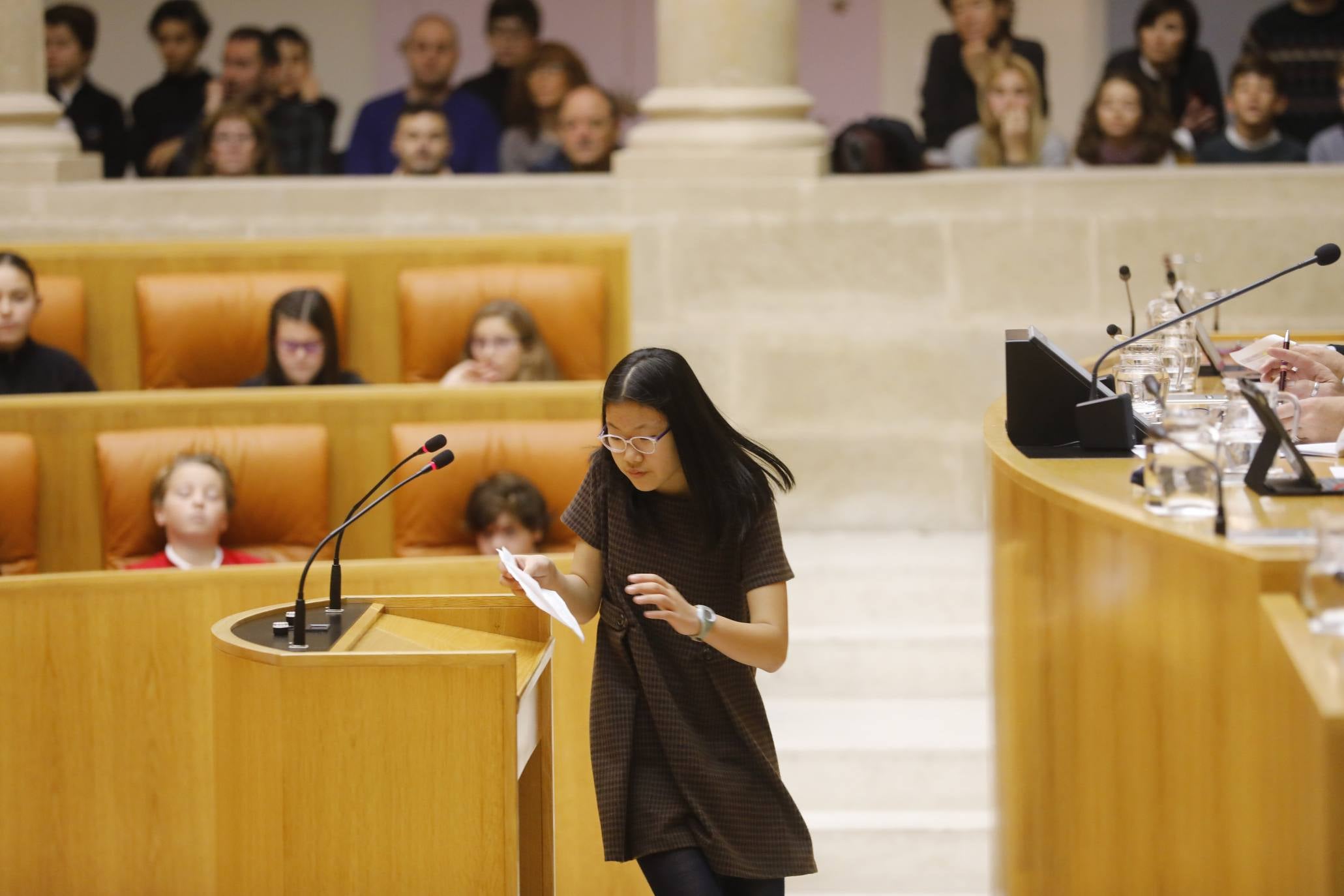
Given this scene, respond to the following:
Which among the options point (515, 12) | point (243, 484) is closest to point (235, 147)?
point (515, 12)

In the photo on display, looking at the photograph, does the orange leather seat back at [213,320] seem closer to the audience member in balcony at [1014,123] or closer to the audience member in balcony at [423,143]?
the audience member in balcony at [423,143]

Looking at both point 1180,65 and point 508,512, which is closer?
point 508,512

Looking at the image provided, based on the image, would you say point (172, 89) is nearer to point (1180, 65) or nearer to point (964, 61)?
point (964, 61)

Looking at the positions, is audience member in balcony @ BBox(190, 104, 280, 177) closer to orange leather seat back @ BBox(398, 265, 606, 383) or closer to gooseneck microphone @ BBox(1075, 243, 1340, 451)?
orange leather seat back @ BBox(398, 265, 606, 383)

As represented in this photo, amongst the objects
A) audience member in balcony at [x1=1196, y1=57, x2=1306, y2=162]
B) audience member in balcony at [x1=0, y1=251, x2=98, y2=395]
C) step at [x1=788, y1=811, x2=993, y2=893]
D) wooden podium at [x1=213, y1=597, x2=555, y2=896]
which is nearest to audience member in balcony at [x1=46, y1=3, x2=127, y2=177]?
audience member in balcony at [x1=0, y1=251, x2=98, y2=395]

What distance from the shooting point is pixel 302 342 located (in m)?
4.57

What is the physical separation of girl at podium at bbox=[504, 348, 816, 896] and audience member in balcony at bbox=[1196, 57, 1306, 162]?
346 cm

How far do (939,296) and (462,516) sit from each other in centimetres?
169

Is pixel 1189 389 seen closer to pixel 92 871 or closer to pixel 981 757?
pixel 981 757

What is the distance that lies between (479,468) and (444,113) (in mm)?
2058

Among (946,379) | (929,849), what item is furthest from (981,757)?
(946,379)

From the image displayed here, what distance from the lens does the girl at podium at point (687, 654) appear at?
2.25m

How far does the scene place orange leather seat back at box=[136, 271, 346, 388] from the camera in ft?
15.9

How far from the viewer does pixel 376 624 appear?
99.5 inches
